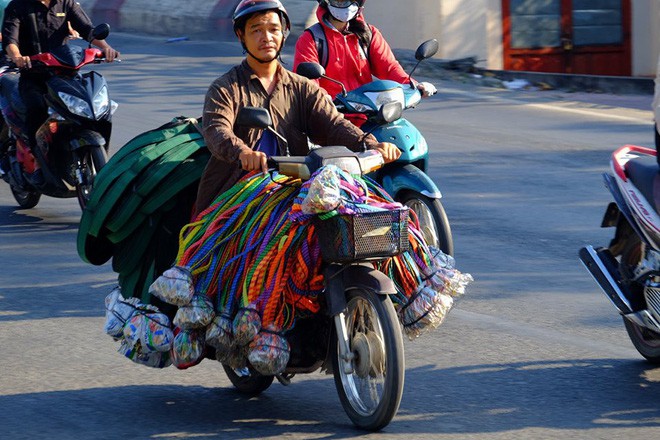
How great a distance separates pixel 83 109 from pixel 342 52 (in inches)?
90.3

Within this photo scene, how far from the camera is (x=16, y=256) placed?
30.1ft

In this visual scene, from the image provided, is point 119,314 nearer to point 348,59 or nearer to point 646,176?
point 646,176

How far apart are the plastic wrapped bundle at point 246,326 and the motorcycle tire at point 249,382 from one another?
19.8 inches

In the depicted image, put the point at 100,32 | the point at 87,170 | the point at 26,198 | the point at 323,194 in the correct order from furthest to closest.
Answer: the point at 26,198 → the point at 100,32 → the point at 87,170 → the point at 323,194

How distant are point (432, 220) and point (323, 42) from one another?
151 cm

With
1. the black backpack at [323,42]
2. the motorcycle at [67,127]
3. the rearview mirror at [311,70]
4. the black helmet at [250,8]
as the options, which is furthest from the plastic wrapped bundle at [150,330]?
the motorcycle at [67,127]

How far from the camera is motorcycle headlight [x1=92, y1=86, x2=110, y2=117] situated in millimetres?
9852

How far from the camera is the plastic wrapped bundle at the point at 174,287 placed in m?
5.37

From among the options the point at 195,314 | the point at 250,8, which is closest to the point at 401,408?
the point at 195,314

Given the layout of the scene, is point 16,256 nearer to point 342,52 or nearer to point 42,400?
point 342,52

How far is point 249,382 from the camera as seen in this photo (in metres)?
5.89

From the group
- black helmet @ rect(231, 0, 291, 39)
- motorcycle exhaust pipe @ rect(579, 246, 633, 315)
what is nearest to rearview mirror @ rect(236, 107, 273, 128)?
black helmet @ rect(231, 0, 291, 39)

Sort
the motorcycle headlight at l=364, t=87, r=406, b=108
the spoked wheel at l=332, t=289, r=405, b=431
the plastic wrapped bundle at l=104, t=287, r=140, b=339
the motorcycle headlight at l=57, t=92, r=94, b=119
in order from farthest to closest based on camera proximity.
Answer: the motorcycle headlight at l=57, t=92, r=94, b=119 < the motorcycle headlight at l=364, t=87, r=406, b=108 < the plastic wrapped bundle at l=104, t=287, r=140, b=339 < the spoked wheel at l=332, t=289, r=405, b=431

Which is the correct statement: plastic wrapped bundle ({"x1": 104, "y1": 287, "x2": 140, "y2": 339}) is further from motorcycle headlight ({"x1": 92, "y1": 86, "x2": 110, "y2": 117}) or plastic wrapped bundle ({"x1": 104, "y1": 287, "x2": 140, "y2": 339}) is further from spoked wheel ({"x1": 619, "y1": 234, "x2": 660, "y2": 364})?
motorcycle headlight ({"x1": 92, "y1": 86, "x2": 110, "y2": 117})
